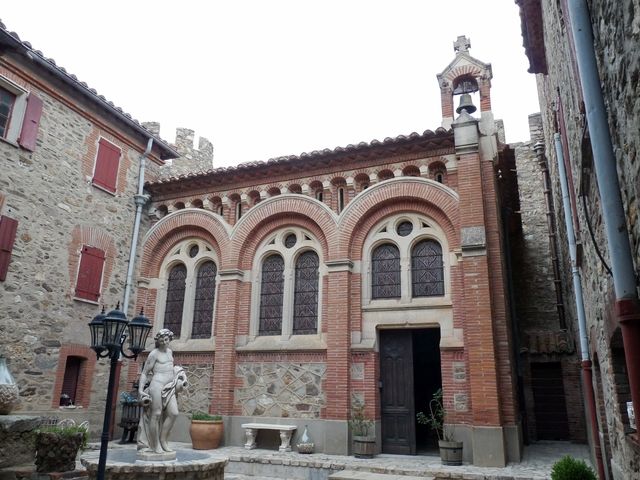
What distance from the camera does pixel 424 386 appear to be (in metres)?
15.1

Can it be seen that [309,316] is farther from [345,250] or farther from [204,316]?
[204,316]

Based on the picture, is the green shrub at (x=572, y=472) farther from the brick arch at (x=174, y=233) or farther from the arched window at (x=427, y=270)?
the brick arch at (x=174, y=233)

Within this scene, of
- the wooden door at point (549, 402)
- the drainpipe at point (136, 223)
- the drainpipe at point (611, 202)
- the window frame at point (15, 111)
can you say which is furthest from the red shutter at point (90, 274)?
the wooden door at point (549, 402)

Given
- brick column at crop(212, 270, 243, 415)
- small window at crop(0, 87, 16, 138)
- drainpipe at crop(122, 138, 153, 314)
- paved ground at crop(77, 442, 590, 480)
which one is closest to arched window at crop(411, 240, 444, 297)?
paved ground at crop(77, 442, 590, 480)

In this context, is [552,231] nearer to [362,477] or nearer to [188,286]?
→ [362,477]

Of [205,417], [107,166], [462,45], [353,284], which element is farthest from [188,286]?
[462,45]

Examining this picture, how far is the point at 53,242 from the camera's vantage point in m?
12.1

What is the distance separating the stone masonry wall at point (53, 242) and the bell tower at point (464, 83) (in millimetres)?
9446

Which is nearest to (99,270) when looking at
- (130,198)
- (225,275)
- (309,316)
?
(130,198)

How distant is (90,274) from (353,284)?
23.0ft

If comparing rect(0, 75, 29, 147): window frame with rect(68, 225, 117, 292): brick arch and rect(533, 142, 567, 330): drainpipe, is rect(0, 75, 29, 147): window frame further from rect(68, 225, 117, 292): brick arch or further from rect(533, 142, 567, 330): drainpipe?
rect(533, 142, 567, 330): drainpipe

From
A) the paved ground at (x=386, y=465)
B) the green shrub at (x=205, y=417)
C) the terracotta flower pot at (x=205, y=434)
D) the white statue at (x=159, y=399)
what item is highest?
the white statue at (x=159, y=399)

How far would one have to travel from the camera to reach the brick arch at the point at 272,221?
1286cm

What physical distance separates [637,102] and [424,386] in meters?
13.7
